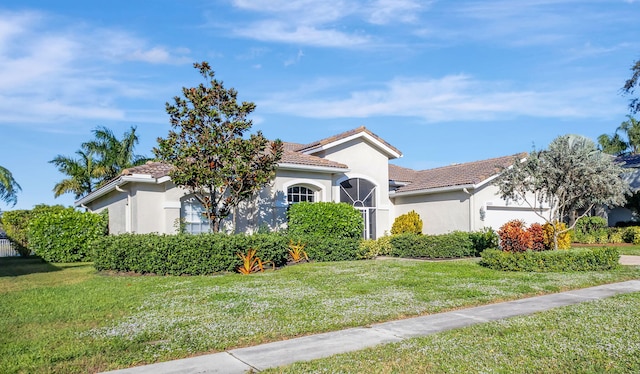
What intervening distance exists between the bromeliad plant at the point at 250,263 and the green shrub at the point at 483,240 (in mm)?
9426

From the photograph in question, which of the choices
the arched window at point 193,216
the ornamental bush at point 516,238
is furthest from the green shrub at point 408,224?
the arched window at point 193,216

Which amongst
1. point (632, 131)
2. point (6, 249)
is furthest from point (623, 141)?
point (6, 249)

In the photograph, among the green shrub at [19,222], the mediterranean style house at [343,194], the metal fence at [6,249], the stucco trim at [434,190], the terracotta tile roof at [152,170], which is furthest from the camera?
the metal fence at [6,249]

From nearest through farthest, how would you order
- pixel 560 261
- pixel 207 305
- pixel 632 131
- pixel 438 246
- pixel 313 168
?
pixel 207 305
pixel 560 261
pixel 438 246
pixel 313 168
pixel 632 131

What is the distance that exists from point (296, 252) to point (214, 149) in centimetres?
456

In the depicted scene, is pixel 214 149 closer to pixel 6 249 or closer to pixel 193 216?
pixel 193 216

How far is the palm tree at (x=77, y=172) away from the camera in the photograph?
33.7 m

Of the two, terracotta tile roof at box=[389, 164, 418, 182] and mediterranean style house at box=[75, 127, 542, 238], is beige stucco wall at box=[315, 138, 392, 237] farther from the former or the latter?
terracotta tile roof at box=[389, 164, 418, 182]

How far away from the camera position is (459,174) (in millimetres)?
23828

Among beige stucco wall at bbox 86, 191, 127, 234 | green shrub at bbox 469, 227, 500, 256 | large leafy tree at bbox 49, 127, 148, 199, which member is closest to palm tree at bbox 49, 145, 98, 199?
large leafy tree at bbox 49, 127, 148, 199

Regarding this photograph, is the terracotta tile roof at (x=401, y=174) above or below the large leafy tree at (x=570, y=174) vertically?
above

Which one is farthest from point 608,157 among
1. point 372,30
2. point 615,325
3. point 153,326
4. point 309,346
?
point 153,326

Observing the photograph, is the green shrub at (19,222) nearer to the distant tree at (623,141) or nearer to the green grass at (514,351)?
the green grass at (514,351)

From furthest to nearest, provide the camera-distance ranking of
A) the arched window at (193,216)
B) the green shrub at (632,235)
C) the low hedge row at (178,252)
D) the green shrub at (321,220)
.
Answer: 1. the green shrub at (632,235)
2. the green shrub at (321,220)
3. the arched window at (193,216)
4. the low hedge row at (178,252)
